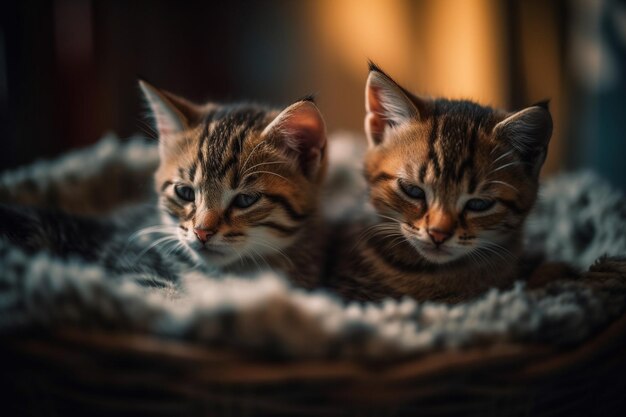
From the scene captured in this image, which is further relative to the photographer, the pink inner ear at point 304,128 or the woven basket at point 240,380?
the pink inner ear at point 304,128

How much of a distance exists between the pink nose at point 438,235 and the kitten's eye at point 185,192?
0.47 meters

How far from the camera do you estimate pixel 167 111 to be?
1110 mm

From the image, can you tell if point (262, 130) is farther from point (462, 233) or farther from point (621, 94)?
point (621, 94)

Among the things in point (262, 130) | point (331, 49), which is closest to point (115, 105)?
point (331, 49)

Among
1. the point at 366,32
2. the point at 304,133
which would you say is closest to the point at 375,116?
the point at 304,133

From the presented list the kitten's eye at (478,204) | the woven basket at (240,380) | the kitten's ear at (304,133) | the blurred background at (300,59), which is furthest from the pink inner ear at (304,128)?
the blurred background at (300,59)

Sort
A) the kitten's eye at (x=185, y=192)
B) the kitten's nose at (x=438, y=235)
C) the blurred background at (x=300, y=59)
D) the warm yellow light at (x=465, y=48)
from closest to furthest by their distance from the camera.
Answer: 1. the kitten's nose at (x=438, y=235)
2. the kitten's eye at (x=185, y=192)
3. the blurred background at (x=300, y=59)
4. the warm yellow light at (x=465, y=48)

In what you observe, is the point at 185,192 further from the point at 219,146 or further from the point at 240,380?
the point at 240,380

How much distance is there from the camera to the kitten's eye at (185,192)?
1.04 metres

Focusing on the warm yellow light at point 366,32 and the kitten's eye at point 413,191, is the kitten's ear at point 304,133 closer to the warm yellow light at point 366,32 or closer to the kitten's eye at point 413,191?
the kitten's eye at point 413,191

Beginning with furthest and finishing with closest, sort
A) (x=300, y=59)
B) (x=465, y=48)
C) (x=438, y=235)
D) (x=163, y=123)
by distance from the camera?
1. (x=300, y=59)
2. (x=465, y=48)
3. (x=163, y=123)
4. (x=438, y=235)

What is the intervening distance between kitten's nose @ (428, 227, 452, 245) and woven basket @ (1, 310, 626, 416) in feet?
0.80

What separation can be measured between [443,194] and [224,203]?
41cm

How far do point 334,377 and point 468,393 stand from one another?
0.19m
